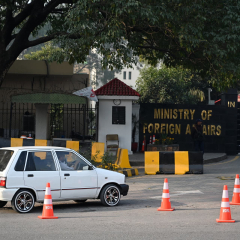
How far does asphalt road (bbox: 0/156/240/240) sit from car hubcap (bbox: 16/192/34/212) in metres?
0.18

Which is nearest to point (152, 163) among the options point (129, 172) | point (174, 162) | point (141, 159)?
point (174, 162)

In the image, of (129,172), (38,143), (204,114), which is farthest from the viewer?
(204,114)

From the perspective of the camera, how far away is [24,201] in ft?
28.7

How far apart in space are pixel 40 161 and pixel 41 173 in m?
0.29

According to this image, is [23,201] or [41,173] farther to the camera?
[41,173]

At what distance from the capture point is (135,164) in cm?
1866

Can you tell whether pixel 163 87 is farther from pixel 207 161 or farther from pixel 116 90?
pixel 207 161

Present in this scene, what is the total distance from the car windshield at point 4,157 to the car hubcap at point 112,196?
2.33 m

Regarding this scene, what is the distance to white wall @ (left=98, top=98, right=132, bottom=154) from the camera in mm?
21188

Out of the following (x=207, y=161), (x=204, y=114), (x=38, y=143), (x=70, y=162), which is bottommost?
(x=207, y=161)

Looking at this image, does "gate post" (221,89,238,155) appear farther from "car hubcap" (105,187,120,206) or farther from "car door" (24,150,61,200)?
"car door" (24,150,61,200)

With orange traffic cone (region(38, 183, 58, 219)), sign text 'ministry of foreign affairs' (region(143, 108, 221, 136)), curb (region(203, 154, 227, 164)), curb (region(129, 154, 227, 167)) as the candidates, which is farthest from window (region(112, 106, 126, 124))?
orange traffic cone (region(38, 183, 58, 219))

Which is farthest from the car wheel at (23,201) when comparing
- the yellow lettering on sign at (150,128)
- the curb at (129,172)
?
the yellow lettering on sign at (150,128)

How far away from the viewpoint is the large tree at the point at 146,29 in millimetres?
15453
